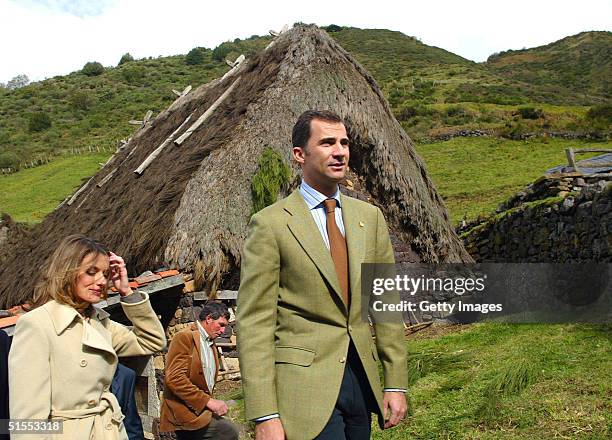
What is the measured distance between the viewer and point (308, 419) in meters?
2.25

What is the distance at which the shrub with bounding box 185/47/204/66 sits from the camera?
67.5 m

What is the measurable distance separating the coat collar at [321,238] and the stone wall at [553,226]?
306 inches

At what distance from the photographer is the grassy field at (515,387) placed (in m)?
4.54

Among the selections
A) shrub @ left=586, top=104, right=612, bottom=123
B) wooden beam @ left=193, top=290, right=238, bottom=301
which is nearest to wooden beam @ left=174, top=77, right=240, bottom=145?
wooden beam @ left=193, top=290, right=238, bottom=301

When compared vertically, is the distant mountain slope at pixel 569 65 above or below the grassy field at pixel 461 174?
above

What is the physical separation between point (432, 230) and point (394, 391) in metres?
8.23

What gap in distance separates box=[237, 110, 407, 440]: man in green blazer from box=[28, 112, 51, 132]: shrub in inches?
1987

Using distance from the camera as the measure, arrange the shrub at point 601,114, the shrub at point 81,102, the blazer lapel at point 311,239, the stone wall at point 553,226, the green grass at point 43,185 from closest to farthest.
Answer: the blazer lapel at point 311,239
the stone wall at point 553,226
the green grass at point 43,185
the shrub at point 601,114
the shrub at point 81,102

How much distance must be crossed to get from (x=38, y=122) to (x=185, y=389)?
162 feet

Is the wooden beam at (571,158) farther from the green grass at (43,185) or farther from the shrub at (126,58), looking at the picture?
the shrub at (126,58)

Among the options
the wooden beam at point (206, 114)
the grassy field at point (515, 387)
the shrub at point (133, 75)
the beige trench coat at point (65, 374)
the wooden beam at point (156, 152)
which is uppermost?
the shrub at point (133, 75)

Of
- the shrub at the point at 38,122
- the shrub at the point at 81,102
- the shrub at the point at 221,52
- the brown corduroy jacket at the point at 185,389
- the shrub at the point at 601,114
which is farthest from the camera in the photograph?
the shrub at the point at 221,52

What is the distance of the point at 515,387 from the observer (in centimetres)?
526

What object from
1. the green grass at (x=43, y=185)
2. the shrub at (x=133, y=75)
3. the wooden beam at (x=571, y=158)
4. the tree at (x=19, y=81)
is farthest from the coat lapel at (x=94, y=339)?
→ the tree at (x=19, y=81)
